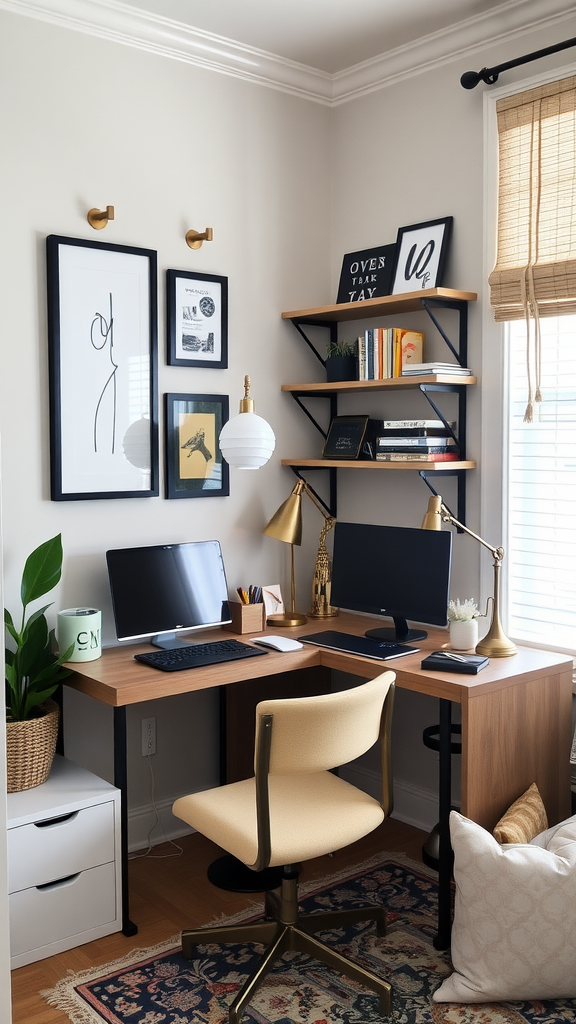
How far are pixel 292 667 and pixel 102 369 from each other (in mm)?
1143

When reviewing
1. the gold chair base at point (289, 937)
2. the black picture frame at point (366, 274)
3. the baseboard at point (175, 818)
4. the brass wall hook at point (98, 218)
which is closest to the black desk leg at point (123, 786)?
the gold chair base at point (289, 937)

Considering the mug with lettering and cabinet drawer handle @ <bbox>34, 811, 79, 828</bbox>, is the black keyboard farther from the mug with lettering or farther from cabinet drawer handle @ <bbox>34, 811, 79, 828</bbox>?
cabinet drawer handle @ <bbox>34, 811, 79, 828</bbox>

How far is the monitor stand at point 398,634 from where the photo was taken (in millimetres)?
2936

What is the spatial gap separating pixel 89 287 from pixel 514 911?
218cm

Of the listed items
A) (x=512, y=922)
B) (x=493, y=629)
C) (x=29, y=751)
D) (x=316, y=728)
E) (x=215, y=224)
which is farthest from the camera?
(x=215, y=224)

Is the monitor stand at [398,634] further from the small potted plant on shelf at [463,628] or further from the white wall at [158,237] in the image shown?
the white wall at [158,237]

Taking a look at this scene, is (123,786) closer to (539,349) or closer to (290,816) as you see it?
(290,816)

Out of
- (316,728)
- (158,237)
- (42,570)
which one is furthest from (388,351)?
(316,728)

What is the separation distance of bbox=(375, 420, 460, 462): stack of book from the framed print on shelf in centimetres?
80

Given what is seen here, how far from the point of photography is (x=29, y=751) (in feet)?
8.25

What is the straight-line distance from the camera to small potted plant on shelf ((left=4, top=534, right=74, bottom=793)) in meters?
2.51

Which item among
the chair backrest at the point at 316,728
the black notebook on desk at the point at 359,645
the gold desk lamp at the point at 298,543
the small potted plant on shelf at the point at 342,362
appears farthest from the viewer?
the small potted plant on shelf at the point at 342,362

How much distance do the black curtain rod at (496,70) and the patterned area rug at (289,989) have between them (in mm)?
2571

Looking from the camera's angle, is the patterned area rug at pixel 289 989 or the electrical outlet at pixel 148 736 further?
the electrical outlet at pixel 148 736
